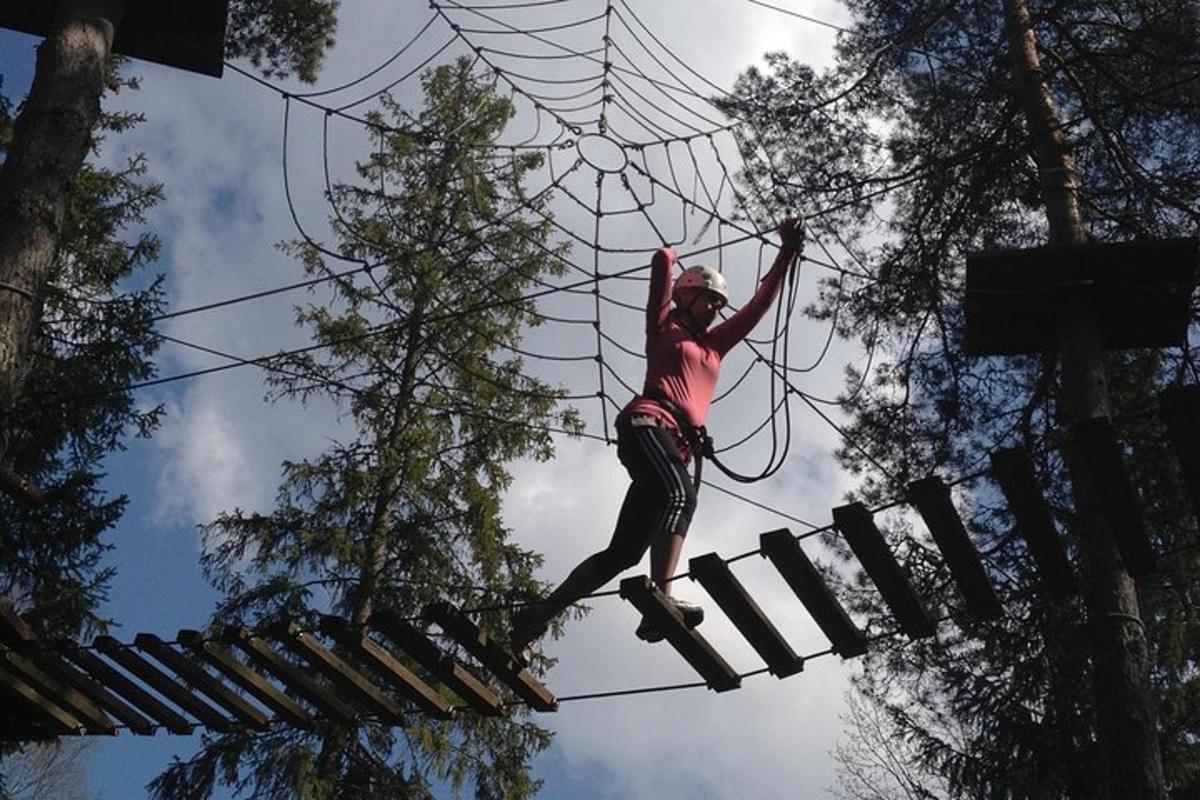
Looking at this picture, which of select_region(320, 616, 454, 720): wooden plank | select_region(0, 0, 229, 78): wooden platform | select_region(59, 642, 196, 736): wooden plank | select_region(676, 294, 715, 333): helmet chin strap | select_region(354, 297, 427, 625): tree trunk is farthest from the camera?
select_region(354, 297, 427, 625): tree trunk

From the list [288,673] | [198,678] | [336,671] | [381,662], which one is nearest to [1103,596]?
[381,662]

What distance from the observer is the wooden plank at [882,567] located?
18.3 feet

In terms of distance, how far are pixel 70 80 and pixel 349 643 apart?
10.4ft

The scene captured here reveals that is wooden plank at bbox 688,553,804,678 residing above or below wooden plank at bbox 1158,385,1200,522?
below

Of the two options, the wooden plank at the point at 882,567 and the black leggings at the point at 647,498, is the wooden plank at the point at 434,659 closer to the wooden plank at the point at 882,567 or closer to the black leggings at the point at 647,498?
the black leggings at the point at 647,498

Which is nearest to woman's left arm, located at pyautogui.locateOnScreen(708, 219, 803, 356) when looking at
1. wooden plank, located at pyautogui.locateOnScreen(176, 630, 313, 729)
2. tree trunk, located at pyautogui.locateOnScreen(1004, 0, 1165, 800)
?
tree trunk, located at pyautogui.locateOnScreen(1004, 0, 1165, 800)

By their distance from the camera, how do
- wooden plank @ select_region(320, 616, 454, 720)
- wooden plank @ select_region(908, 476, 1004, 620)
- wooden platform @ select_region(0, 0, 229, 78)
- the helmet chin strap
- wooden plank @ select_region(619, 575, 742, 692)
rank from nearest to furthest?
wooden plank @ select_region(619, 575, 742, 692) → wooden plank @ select_region(908, 476, 1004, 620) → wooden plank @ select_region(320, 616, 454, 720) → the helmet chin strap → wooden platform @ select_region(0, 0, 229, 78)

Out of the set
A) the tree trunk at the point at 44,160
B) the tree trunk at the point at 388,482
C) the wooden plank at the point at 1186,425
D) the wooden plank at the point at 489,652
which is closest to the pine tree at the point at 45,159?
the tree trunk at the point at 44,160

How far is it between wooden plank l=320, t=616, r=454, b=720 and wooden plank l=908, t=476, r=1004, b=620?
2236 millimetres

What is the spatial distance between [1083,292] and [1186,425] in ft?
4.64

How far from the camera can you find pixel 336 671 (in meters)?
6.20

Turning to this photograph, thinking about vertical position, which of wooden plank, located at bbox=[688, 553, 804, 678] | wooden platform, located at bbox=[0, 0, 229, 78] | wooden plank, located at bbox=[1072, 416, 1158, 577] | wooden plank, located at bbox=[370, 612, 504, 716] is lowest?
wooden plank, located at bbox=[370, 612, 504, 716]

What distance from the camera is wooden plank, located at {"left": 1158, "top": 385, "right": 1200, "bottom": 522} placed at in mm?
5266

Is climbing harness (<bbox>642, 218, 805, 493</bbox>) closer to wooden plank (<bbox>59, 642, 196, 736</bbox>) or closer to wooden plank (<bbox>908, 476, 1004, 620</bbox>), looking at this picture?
wooden plank (<bbox>908, 476, 1004, 620</bbox>)
